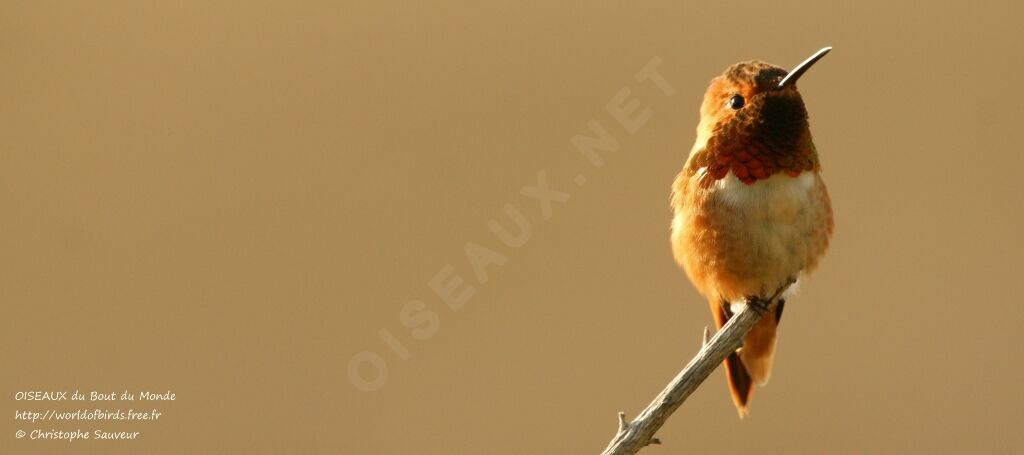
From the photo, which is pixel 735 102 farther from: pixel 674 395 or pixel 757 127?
pixel 674 395

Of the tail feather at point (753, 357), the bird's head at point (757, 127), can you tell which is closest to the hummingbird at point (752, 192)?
the bird's head at point (757, 127)

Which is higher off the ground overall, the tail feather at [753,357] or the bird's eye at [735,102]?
the bird's eye at [735,102]

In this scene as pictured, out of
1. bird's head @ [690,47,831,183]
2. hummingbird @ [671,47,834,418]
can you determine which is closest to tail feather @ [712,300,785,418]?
hummingbird @ [671,47,834,418]

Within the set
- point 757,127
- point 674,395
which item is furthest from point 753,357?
point 674,395

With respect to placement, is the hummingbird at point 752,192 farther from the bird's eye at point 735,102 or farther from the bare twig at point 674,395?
the bare twig at point 674,395

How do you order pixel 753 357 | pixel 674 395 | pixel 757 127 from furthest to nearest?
pixel 753 357
pixel 757 127
pixel 674 395

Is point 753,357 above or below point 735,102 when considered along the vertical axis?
below

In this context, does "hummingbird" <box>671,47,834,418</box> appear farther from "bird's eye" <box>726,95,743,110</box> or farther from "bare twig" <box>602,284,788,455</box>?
"bare twig" <box>602,284,788,455</box>
